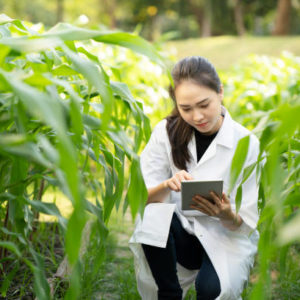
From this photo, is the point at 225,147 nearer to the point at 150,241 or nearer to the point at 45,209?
the point at 150,241

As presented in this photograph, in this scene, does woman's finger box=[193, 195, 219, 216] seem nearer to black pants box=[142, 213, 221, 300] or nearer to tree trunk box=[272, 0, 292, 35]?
black pants box=[142, 213, 221, 300]

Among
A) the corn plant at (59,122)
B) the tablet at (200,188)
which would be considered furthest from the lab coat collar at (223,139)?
the corn plant at (59,122)

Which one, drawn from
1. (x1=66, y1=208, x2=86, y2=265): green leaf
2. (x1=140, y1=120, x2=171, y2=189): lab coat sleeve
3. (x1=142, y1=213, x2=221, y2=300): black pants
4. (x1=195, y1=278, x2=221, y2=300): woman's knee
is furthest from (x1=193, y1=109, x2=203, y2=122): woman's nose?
(x1=66, y1=208, x2=86, y2=265): green leaf

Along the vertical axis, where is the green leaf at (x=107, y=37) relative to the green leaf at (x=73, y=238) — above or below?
above

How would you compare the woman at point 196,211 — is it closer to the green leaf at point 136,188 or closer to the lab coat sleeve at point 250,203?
the lab coat sleeve at point 250,203

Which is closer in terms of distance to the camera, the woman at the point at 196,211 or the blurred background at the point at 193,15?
the woman at the point at 196,211

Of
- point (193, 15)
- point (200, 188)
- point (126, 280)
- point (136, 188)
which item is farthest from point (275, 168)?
point (193, 15)

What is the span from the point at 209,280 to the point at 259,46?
1230 centimetres

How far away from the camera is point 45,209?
47.1 inches

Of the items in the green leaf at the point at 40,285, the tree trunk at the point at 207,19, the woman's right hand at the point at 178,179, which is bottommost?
the tree trunk at the point at 207,19

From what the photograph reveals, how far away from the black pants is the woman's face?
14.7 inches

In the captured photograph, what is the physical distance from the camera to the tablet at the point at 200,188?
1647 millimetres

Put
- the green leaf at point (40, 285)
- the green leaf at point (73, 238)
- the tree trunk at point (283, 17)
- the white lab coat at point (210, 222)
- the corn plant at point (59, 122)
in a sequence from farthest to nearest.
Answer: the tree trunk at point (283, 17) < the white lab coat at point (210, 222) < the green leaf at point (40, 285) < the green leaf at point (73, 238) < the corn plant at point (59, 122)

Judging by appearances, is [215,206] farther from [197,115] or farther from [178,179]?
[197,115]
